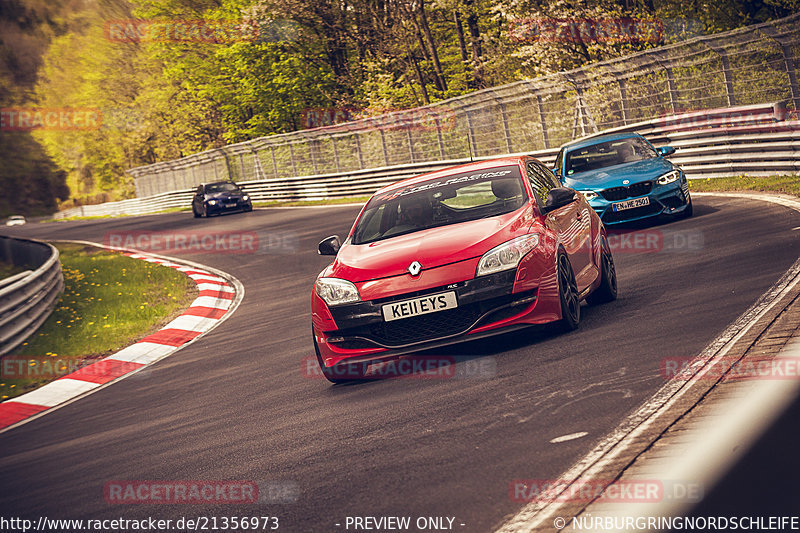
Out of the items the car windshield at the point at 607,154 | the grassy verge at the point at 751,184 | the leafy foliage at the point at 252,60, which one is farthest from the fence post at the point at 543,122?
the car windshield at the point at 607,154

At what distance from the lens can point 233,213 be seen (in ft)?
125

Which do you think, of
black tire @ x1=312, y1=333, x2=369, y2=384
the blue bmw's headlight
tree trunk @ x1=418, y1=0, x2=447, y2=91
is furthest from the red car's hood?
tree trunk @ x1=418, y1=0, x2=447, y2=91

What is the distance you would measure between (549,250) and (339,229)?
15.2 m

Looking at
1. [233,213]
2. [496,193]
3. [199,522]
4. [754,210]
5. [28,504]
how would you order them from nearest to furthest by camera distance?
[199,522], [28,504], [496,193], [754,210], [233,213]

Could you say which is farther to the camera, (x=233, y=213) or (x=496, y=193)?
(x=233, y=213)

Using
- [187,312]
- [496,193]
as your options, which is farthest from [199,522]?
[187,312]

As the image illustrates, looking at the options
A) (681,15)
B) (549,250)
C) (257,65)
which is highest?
(257,65)

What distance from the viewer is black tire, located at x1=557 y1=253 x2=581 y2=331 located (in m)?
7.23

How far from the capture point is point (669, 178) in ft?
45.1

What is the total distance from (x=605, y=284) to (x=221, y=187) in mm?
29991

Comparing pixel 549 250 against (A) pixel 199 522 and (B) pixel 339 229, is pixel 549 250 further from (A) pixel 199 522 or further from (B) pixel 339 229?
Result: (B) pixel 339 229

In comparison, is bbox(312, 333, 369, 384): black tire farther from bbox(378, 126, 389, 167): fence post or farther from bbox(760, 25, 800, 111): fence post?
bbox(378, 126, 389, 167): fence post

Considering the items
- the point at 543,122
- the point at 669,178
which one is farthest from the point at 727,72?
the point at 543,122

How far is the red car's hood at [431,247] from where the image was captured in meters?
7.00
